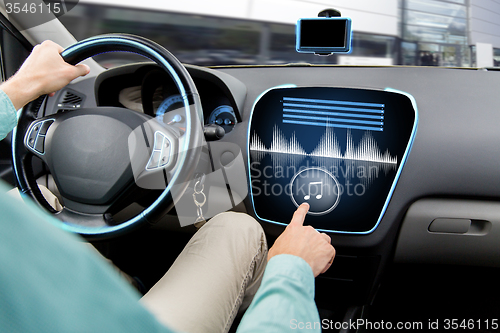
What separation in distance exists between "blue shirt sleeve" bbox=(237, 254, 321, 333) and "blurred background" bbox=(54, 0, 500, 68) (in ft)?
3.35

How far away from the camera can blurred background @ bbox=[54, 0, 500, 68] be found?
149 cm

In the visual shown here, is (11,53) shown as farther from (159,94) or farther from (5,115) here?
(5,115)

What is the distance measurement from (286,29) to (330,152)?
2.28 feet

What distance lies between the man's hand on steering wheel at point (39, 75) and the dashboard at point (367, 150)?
33 cm

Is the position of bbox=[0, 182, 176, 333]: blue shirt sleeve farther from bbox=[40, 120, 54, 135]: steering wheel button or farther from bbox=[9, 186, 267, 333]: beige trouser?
bbox=[40, 120, 54, 135]: steering wheel button

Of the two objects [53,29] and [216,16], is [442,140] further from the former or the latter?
[53,29]

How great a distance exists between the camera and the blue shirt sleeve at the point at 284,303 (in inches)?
25.5

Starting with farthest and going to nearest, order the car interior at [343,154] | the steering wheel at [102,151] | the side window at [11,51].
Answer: the side window at [11,51], the car interior at [343,154], the steering wheel at [102,151]

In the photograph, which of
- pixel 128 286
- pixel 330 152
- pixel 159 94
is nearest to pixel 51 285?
pixel 128 286

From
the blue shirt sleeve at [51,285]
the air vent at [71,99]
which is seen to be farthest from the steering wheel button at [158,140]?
the air vent at [71,99]

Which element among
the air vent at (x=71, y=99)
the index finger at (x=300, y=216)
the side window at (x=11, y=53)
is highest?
the side window at (x=11, y=53)

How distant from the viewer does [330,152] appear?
1.31 metres

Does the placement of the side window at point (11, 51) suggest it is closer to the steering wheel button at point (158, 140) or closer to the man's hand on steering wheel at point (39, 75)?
the man's hand on steering wheel at point (39, 75)

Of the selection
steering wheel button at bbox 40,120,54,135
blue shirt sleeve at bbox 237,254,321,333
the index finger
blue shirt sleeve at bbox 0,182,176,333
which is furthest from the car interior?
blue shirt sleeve at bbox 0,182,176,333
